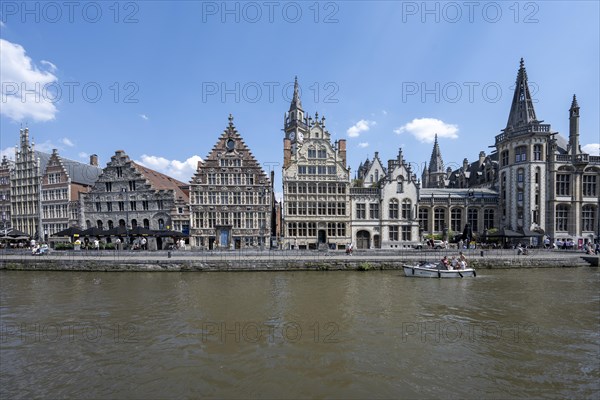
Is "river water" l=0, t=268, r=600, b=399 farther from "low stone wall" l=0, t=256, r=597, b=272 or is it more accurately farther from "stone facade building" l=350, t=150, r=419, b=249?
"stone facade building" l=350, t=150, r=419, b=249

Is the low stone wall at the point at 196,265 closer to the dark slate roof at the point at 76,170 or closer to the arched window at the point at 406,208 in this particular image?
the arched window at the point at 406,208

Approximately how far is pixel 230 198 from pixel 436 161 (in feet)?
173

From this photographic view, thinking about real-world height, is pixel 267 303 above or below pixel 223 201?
below

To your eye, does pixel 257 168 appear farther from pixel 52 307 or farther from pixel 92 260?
pixel 52 307

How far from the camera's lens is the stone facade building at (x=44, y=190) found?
140 ft

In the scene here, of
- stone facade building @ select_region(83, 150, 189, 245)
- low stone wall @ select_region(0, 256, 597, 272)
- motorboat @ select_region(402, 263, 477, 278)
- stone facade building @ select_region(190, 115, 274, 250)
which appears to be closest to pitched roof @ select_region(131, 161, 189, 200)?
stone facade building @ select_region(83, 150, 189, 245)

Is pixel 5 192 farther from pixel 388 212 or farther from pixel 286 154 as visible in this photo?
pixel 388 212

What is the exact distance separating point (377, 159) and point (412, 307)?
33926 mm

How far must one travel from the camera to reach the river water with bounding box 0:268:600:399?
326 inches

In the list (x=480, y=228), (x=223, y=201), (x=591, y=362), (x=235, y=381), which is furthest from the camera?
(x=480, y=228)

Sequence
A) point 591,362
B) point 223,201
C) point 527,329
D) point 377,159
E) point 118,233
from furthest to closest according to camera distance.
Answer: point 377,159
point 223,201
point 118,233
point 527,329
point 591,362

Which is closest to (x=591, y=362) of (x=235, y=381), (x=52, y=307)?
(x=235, y=381)

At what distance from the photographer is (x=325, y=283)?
21766 millimetres

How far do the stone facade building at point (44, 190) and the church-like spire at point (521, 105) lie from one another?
63914 mm
